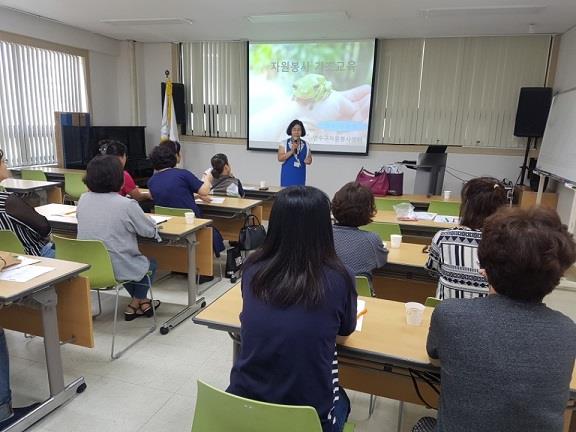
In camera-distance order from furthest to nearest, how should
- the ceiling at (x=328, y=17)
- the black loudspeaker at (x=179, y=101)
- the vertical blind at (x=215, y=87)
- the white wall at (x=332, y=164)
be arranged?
the black loudspeaker at (x=179, y=101)
the vertical blind at (x=215, y=87)
the white wall at (x=332, y=164)
the ceiling at (x=328, y=17)

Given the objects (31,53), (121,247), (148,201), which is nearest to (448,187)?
(148,201)

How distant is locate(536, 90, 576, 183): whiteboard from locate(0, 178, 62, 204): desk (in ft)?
19.8

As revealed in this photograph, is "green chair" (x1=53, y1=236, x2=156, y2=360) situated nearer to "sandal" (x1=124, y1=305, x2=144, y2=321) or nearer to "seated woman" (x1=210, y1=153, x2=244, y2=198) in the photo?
"sandal" (x1=124, y1=305, x2=144, y2=321)

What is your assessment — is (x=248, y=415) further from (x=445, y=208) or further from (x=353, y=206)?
(x=445, y=208)

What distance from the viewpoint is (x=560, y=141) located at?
16.3 feet

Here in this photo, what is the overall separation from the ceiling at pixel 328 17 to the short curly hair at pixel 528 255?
4.21m

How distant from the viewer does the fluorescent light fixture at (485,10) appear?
15.1ft

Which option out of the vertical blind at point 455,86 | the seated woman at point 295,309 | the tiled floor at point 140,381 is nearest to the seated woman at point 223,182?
the tiled floor at point 140,381

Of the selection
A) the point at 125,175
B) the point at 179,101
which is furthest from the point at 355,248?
the point at 179,101

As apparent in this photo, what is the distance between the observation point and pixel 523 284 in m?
1.05

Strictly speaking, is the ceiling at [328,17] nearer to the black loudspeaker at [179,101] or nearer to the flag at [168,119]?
the black loudspeaker at [179,101]

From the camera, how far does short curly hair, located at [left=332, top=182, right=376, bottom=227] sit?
213 centimetres

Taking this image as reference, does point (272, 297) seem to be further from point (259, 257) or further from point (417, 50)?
point (417, 50)

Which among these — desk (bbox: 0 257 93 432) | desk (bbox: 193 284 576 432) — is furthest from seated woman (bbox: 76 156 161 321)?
desk (bbox: 193 284 576 432)
